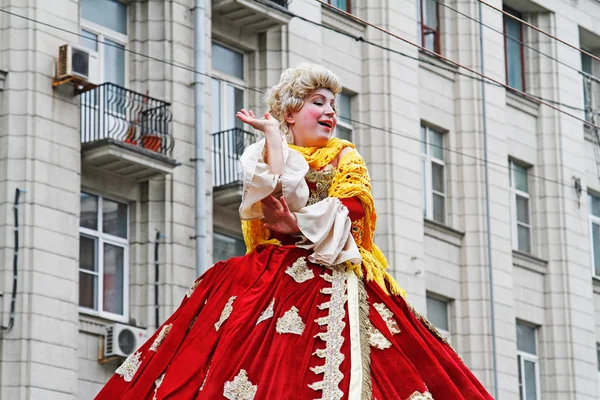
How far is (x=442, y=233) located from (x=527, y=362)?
409 cm

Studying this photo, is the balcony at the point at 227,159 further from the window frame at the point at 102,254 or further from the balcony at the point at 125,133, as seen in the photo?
the window frame at the point at 102,254

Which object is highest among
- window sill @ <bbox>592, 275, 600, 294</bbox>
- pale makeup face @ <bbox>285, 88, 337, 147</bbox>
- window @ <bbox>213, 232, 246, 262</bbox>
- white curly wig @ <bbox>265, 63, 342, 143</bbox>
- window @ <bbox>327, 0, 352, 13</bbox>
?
window @ <bbox>327, 0, 352, 13</bbox>

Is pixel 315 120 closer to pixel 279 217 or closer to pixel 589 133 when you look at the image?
pixel 279 217

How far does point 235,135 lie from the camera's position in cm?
2670

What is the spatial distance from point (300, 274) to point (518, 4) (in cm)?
2609

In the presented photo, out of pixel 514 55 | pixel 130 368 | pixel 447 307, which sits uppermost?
pixel 514 55

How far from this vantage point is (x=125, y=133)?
2464 cm

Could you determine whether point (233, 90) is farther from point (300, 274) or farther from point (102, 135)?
point (300, 274)

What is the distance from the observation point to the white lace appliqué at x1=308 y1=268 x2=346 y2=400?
9.28 m

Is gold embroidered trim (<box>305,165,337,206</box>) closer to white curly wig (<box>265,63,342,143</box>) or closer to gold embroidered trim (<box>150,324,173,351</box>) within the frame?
white curly wig (<box>265,63,342,143</box>)

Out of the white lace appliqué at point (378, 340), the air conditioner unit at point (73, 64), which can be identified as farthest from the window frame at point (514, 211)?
the white lace appliqué at point (378, 340)

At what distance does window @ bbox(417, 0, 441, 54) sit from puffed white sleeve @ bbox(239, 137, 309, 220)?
73.8 feet

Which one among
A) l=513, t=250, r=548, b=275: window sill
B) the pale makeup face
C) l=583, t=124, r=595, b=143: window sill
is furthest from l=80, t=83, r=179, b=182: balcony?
l=583, t=124, r=595, b=143: window sill

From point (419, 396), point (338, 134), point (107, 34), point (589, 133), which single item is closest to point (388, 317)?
point (419, 396)
